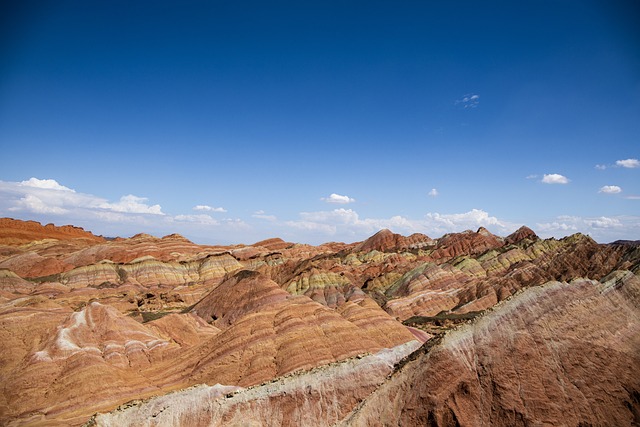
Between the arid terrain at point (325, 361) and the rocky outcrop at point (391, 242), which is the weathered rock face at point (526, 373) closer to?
the arid terrain at point (325, 361)

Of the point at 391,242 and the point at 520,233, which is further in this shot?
the point at 391,242

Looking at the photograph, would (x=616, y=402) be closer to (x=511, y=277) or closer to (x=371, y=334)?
(x=371, y=334)

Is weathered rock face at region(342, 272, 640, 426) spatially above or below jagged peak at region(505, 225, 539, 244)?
below

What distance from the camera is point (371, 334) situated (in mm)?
37719

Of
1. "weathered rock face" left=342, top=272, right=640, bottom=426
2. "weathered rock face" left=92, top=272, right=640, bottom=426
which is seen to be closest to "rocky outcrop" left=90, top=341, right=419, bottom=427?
"weathered rock face" left=92, top=272, right=640, bottom=426

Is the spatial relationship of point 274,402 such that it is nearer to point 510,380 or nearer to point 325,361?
point 325,361

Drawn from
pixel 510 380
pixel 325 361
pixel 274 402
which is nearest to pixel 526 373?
pixel 510 380

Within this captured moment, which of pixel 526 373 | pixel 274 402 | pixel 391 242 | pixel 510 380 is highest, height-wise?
pixel 391 242

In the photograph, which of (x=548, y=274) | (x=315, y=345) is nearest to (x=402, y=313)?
(x=548, y=274)

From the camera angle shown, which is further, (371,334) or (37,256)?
(37,256)

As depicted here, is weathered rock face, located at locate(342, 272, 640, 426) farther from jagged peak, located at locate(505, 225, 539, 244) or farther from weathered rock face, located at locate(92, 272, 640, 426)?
jagged peak, located at locate(505, 225, 539, 244)

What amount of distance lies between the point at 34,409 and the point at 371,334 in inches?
1132

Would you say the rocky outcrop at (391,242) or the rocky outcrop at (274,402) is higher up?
the rocky outcrop at (391,242)

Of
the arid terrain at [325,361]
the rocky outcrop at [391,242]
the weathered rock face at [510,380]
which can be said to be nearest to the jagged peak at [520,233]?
the rocky outcrop at [391,242]
